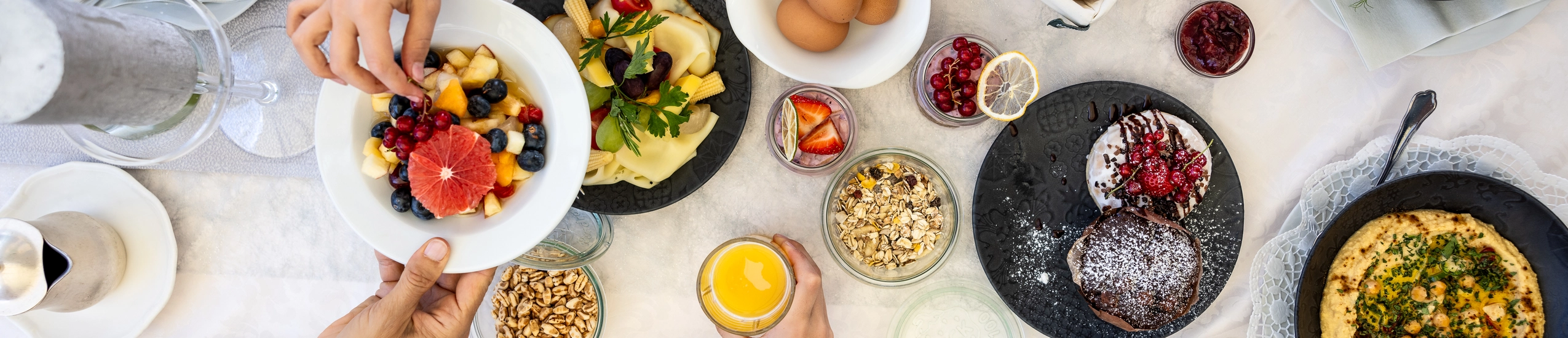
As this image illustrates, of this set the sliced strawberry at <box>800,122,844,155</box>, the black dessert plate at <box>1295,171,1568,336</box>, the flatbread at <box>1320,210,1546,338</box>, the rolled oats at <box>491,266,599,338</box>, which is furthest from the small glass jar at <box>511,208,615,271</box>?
the flatbread at <box>1320,210,1546,338</box>

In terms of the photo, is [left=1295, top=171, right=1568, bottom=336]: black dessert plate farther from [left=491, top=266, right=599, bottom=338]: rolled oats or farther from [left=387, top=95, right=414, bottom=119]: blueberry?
[left=387, top=95, right=414, bottom=119]: blueberry

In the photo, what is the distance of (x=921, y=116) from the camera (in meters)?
1.46

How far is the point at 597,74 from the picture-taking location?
1.24 metres

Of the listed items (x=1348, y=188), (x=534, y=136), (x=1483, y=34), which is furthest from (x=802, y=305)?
(x=1483, y=34)

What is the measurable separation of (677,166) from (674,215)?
0.22m

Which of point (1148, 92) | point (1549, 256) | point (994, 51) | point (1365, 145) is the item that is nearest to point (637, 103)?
point (994, 51)

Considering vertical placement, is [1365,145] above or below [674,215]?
above

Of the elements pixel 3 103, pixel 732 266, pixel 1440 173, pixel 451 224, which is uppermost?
pixel 1440 173

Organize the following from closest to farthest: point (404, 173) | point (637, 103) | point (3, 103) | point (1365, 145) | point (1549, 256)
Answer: point (3, 103) < point (404, 173) < point (637, 103) < point (1549, 256) < point (1365, 145)

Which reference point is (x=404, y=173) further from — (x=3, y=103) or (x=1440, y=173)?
(x=1440, y=173)

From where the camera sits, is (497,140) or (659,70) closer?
(497,140)

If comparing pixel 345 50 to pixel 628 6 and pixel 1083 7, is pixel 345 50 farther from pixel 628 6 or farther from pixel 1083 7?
pixel 1083 7

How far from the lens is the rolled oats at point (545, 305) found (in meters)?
1.44

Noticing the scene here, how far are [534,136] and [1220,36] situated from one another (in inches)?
52.7
